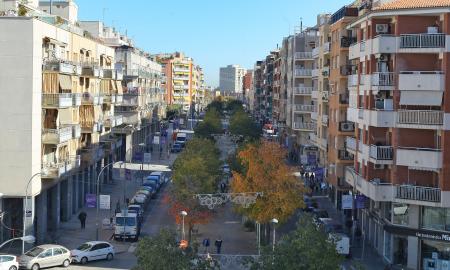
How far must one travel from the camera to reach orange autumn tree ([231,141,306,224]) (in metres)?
49.3

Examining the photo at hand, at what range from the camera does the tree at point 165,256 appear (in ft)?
83.7

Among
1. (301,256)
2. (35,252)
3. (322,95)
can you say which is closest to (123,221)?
(35,252)

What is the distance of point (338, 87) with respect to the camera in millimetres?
66688

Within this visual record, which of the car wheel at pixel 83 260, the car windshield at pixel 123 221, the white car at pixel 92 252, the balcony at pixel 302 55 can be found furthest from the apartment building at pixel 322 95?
the car wheel at pixel 83 260

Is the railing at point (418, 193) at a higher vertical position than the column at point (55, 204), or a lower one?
higher

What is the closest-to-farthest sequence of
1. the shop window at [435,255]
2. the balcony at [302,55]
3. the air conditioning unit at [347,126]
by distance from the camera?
the shop window at [435,255]
the air conditioning unit at [347,126]
the balcony at [302,55]

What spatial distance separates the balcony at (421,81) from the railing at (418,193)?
6.05 meters

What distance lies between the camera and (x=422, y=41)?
44.3 metres

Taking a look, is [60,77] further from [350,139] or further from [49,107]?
[350,139]

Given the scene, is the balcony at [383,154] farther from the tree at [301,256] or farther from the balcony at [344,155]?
the tree at [301,256]

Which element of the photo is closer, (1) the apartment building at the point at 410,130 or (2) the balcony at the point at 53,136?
(1) the apartment building at the point at 410,130

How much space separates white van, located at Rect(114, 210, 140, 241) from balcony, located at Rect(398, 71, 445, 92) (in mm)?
21262

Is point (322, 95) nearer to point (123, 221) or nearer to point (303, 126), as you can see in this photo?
point (303, 126)

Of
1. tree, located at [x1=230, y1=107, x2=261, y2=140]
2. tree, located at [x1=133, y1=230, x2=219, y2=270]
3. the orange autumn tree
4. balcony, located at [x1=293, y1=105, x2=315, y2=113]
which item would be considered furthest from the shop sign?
tree, located at [x1=230, y1=107, x2=261, y2=140]
